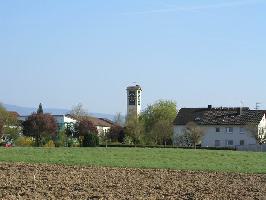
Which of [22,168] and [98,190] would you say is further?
[22,168]

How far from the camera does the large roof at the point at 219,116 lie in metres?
110

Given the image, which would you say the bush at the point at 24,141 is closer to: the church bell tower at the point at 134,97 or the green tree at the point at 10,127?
the green tree at the point at 10,127

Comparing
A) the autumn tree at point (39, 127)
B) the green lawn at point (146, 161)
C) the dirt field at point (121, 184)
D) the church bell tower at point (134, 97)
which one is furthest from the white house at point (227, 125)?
the dirt field at point (121, 184)

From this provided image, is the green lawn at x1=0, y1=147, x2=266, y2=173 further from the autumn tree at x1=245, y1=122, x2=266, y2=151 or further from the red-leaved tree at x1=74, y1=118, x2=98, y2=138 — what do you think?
the autumn tree at x1=245, y1=122, x2=266, y2=151

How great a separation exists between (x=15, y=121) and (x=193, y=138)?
31.2 metres

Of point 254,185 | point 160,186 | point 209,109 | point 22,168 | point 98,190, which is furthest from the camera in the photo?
point 209,109

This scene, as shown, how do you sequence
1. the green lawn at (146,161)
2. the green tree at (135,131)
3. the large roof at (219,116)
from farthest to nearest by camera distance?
the large roof at (219,116), the green tree at (135,131), the green lawn at (146,161)

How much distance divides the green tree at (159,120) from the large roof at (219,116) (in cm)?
323

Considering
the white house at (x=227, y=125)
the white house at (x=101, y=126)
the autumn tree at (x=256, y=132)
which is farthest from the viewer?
the white house at (x=101, y=126)

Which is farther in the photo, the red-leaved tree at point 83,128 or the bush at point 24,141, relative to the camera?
the red-leaved tree at point 83,128

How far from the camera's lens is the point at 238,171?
29625 millimetres

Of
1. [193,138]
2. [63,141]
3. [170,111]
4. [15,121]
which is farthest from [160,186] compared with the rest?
[170,111]

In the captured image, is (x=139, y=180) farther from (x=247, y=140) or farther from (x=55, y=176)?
(x=247, y=140)

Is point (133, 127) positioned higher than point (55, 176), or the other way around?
point (133, 127)
